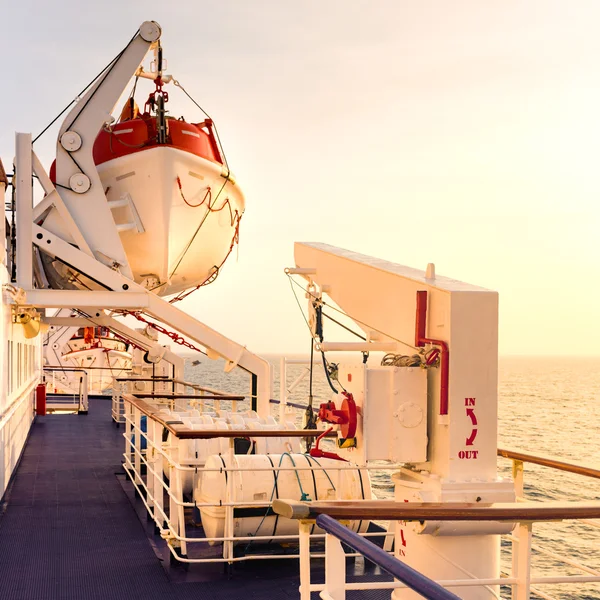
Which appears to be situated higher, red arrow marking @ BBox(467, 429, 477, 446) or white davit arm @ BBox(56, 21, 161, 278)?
white davit arm @ BBox(56, 21, 161, 278)

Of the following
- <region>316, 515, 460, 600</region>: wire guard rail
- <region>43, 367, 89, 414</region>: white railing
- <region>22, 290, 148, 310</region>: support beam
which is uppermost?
<region>22, 290, 148, 310</region>: support beam

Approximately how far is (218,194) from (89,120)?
2285 millimetres

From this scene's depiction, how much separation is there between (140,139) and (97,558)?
20.0 ft

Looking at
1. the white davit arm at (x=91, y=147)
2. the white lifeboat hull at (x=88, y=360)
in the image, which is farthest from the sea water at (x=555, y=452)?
the white lifeboat hull at (x=88, y=360)

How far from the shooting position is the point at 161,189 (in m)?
10.0

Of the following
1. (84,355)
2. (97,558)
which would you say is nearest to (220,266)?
(97,558)

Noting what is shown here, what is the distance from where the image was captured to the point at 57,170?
9.09 m

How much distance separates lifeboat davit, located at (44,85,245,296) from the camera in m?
9.97

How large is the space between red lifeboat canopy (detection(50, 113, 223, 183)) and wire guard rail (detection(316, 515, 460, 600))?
26.9 ft

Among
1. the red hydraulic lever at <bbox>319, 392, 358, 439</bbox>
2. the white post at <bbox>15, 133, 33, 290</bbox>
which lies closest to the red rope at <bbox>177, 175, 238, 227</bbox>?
the white post at <bbox>15, 133, 33, 290</bbox>

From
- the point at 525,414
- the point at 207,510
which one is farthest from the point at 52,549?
the point at 525,414

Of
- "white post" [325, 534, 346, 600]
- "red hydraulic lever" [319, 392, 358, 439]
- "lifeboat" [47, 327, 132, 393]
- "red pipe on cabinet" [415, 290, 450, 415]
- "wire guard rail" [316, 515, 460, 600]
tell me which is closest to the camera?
"wire guard rail" [316, 515, 460, 600]

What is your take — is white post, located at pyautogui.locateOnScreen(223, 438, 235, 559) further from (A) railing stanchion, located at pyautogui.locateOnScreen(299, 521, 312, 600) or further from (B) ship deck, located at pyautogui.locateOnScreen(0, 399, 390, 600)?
(A) railing stanchion, located at pyautogui.locateOnScreen(299, 521, 312, 600)

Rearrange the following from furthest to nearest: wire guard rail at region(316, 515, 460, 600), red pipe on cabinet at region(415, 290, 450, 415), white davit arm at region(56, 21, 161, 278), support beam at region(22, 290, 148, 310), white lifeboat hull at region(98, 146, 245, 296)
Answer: white lifeboat hull at region(98, 146, 245, 296)
white davit arm at region(56, 21, 161, 278)
support beam at region(22, 290, 148, 310)
red pipe on cabinet at region(415, 290, 450, 415)
wire guard rail at region(316, 515, 460, 600)
